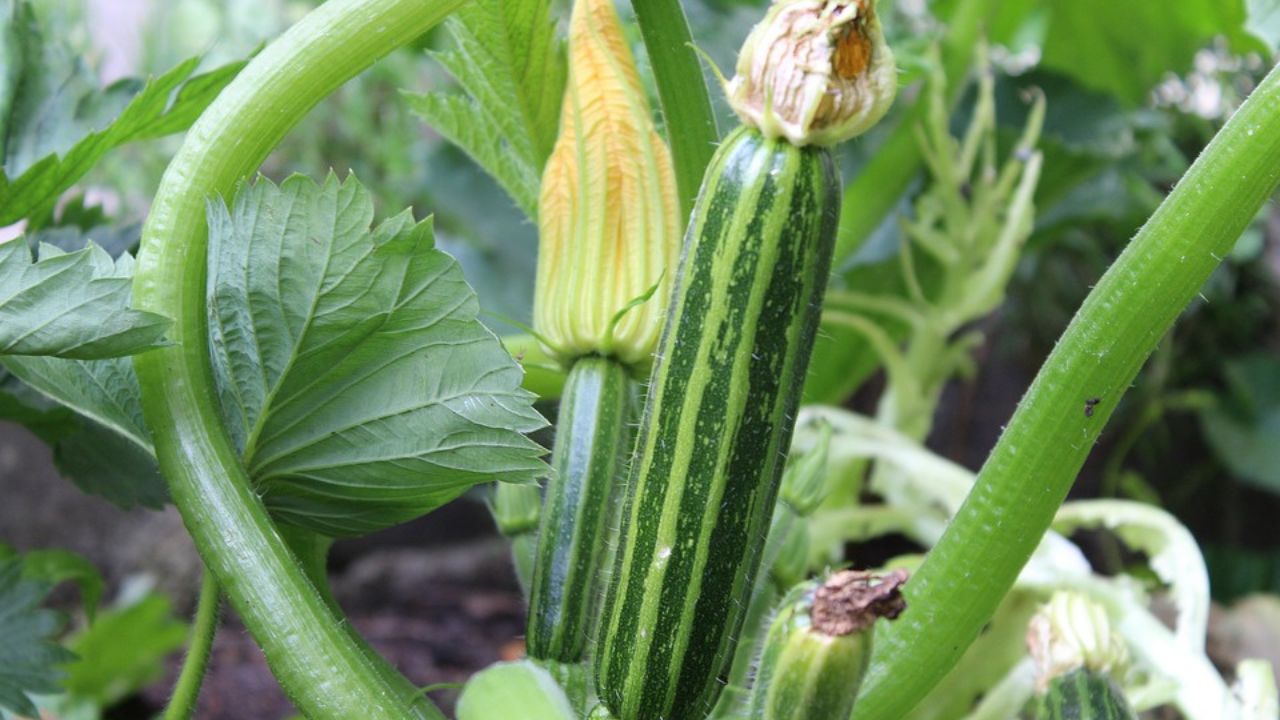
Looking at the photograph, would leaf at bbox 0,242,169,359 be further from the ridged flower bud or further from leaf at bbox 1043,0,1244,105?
leaf at bbox 1043,0,1244,105

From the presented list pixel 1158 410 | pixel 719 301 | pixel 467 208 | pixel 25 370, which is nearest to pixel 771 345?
pixel 719 301

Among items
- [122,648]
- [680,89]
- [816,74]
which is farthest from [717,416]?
[122,648]

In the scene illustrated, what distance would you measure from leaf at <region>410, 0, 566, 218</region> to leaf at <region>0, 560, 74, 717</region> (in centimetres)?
47

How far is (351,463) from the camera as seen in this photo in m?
0.70

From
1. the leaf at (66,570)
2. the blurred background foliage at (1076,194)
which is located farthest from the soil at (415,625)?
the blurred background foliage at (1076,194)

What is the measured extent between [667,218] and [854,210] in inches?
33.1

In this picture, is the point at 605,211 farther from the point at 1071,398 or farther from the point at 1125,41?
the point at 1125,41

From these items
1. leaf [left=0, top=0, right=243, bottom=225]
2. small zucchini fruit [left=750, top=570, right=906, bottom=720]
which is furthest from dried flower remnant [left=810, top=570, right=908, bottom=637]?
leaf [left=0, top=0, right=243, bottom=225]

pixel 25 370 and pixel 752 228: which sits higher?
A: pixel 752 228

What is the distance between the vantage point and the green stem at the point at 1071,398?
61cm

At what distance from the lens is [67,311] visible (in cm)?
62

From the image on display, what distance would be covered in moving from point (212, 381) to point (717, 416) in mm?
303

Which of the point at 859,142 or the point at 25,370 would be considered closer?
the point at 25,370

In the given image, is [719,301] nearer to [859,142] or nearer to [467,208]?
[859,142]
